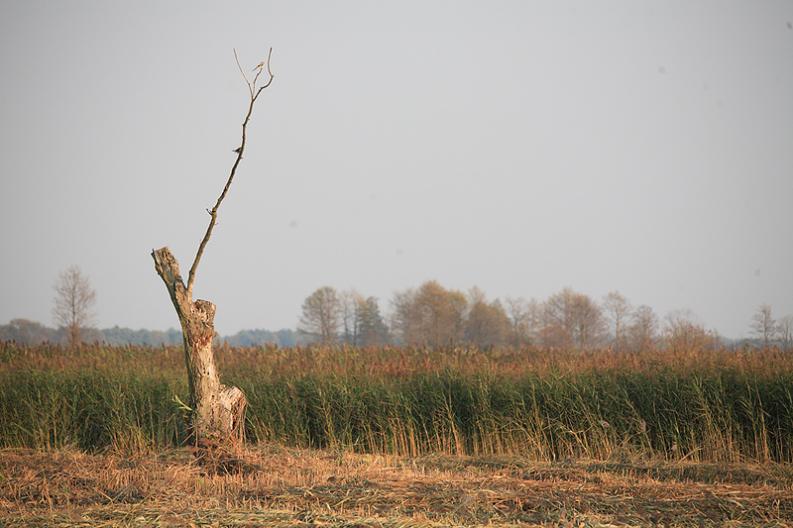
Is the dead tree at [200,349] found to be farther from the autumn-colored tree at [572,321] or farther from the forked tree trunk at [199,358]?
the autumn-colored tree at [572,321]

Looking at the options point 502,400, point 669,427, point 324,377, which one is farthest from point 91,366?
point 669,427

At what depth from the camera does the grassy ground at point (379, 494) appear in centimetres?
574

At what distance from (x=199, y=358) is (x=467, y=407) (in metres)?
5.25

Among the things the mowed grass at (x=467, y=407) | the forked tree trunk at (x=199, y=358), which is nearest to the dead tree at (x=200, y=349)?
the forked tree trunk at (x=199, y=358)

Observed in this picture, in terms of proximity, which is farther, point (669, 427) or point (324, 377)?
point (324, 377)

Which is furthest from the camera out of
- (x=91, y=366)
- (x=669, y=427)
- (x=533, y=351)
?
(x=533, y=351)

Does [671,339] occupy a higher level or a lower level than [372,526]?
higher

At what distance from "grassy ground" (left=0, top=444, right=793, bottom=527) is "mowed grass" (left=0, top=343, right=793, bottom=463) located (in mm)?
2045

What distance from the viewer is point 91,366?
48.4 feet

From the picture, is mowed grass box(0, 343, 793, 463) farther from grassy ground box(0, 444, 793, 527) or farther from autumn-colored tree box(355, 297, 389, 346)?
autumn-colored tree box(355, 297, 389, 346)

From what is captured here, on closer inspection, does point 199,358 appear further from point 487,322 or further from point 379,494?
point 487,322

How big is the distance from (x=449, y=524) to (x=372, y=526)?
580mm

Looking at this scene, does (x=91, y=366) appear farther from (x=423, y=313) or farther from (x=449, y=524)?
(x=423, y=313)

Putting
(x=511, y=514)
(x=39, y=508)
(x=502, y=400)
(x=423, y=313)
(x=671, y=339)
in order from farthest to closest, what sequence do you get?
(x=423, y=313)
(x=671, y=339)
(x=502, y=400)
(x=39, y=508)
(x=511, y=514)
